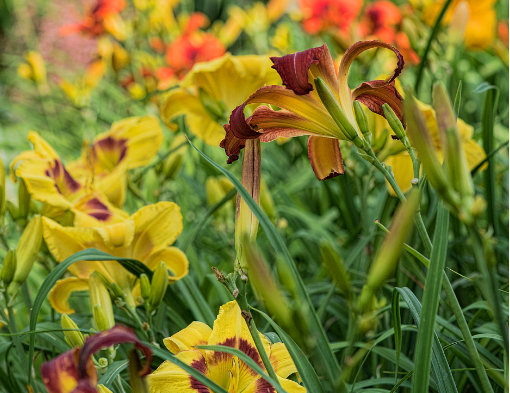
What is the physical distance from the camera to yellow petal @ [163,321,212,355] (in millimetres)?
514

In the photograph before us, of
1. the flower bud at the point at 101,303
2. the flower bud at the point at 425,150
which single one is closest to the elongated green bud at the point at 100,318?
the flower bud at the point at 101,303

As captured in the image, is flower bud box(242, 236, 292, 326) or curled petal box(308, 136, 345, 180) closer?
flower bud box(242, 236, 292, 326)

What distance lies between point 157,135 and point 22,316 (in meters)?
0.52

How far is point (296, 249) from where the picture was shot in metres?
1.25

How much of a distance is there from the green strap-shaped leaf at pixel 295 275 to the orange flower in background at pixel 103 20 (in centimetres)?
185

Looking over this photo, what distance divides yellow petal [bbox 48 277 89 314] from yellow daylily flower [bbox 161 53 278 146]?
42cm

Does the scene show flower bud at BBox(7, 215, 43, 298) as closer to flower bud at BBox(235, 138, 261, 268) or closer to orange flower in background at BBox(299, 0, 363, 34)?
flower bud at BBox(235, 138, 261, 268)

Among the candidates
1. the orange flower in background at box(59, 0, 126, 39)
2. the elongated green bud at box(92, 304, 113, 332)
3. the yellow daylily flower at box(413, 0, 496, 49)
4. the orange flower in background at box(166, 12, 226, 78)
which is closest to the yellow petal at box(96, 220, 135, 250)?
the elongated green bud at box(92, 304, 113, 332)

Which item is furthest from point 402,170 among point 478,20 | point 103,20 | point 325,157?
point 103,20

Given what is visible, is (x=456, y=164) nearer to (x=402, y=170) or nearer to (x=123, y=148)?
(x=402, y=170)

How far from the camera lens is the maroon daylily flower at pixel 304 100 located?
0.46 metres

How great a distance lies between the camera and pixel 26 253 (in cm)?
63

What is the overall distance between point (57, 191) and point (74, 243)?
17 centimetres

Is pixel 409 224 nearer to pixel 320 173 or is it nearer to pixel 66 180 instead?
pixel 320 173
